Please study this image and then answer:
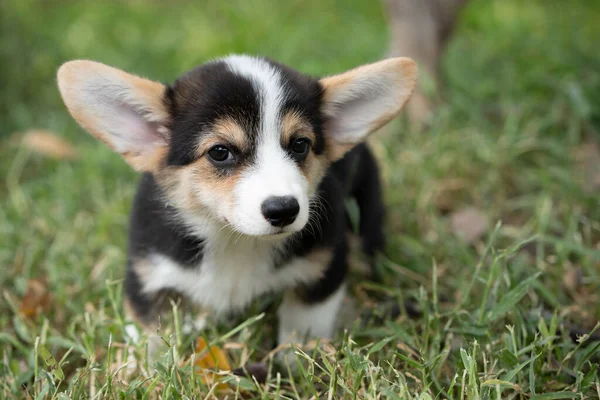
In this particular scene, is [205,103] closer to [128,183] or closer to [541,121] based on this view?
[128,183]

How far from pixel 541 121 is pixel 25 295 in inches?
127

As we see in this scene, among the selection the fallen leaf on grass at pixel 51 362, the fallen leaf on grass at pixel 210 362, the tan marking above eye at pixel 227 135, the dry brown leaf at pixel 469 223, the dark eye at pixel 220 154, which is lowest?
the fallen leaf on grass at pixel 210 362

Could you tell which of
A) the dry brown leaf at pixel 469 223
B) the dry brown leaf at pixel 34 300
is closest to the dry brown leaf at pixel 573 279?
the dry brown leaf at pixel 469 223

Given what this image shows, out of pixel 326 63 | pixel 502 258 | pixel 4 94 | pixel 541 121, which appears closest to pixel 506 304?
pixel 502 258

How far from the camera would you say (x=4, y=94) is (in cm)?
543

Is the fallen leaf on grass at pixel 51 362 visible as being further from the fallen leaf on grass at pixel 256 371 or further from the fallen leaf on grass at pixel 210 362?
the fallen leaf on grass at pixel 256 371

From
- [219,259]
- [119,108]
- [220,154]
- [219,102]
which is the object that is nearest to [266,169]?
[220,154]

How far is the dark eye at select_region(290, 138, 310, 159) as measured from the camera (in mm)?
2633

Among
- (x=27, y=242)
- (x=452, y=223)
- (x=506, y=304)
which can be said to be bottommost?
(x=27, y=242)

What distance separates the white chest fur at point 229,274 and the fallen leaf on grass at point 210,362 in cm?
21

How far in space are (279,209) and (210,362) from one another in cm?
79

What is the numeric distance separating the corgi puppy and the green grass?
0.20 m

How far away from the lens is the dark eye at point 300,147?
2633mm

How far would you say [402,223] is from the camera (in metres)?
4.01
